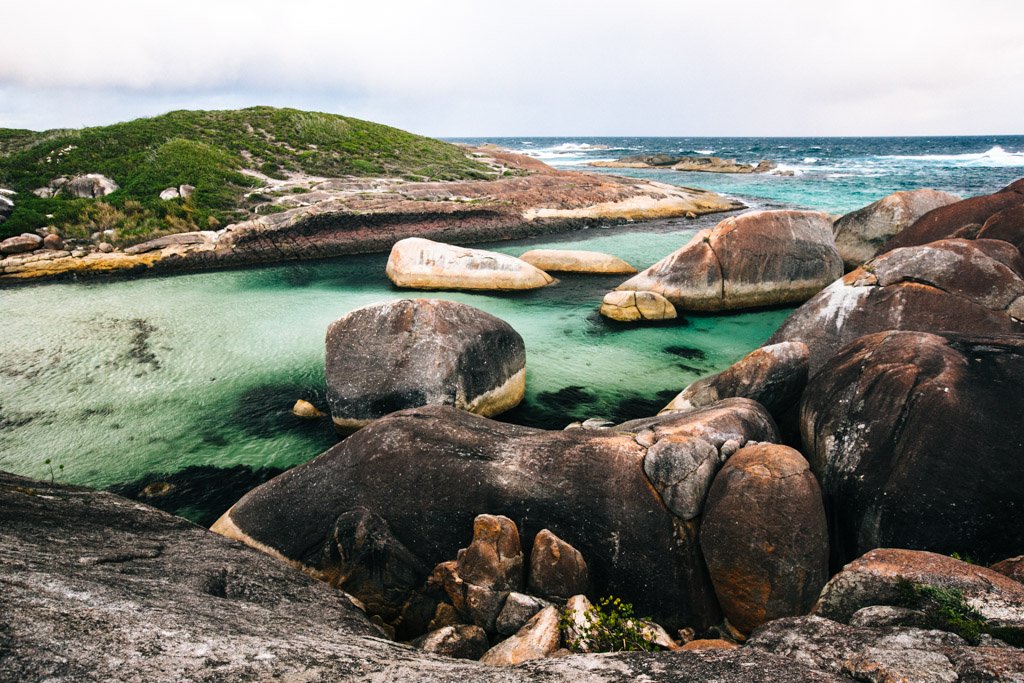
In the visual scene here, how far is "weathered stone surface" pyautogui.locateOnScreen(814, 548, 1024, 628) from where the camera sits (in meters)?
4.44

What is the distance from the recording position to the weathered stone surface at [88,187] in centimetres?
3384

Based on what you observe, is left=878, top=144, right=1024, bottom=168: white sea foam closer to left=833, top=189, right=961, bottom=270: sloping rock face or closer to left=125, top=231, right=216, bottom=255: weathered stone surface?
left=833, top=189, right=961, bottom=270: sloping rock face

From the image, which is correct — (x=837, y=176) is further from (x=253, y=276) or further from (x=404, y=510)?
(x=404, y=510)

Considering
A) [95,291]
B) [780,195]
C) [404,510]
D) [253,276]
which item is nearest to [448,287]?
[253,276]

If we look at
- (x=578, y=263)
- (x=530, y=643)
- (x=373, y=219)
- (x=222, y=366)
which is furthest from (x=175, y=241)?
(x=530, y=643)

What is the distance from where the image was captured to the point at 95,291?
77.9 feet

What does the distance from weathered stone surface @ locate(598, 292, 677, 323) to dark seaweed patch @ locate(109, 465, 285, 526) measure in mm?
12779

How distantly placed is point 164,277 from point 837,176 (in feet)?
264

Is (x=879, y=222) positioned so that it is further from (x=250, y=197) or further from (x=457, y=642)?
(x=250, y=197)

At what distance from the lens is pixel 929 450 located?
24.0 feet

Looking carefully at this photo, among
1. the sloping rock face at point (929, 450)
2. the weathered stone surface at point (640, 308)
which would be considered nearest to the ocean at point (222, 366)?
the weathered stone surface at point (640, 308)

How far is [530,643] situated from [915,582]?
3576 millimetres

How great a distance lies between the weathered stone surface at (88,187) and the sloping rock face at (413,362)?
30881 mm

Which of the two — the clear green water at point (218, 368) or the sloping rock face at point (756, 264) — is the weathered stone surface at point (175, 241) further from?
the sloping rock face at point (756, 264)
